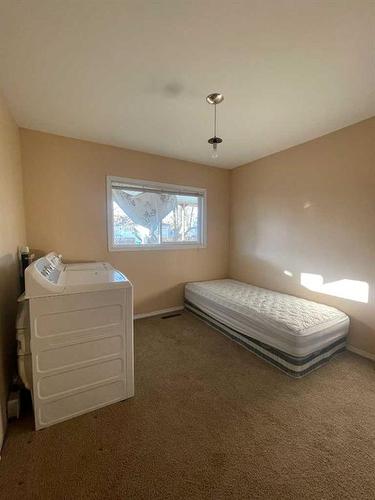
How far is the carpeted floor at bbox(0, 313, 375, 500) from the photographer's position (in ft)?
3.57

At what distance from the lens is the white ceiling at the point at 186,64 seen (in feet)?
3.80

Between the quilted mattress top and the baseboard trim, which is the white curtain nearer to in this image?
the quilted mattress top

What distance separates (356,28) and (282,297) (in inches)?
97.2

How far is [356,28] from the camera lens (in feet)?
4.08

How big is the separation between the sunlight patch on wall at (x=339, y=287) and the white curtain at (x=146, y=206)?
83.8 inches

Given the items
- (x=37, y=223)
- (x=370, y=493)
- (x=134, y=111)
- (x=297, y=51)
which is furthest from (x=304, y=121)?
(x=37, y=223)

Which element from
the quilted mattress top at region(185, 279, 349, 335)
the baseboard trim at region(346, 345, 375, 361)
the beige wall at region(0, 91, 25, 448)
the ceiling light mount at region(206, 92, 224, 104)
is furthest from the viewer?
the baseboard trim at region(346, 345, 375, 361)

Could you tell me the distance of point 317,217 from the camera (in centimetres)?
263

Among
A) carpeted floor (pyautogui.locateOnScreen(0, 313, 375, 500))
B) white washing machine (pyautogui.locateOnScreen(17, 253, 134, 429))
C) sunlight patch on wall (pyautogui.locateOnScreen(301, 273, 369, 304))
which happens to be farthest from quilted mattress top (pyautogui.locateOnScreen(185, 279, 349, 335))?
white washing machine (pyautogui.locateOnScreen(17, 253, 134, 429))

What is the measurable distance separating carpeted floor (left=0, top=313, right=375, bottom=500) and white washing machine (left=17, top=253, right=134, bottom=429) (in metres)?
0.14

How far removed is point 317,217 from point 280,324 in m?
1.43

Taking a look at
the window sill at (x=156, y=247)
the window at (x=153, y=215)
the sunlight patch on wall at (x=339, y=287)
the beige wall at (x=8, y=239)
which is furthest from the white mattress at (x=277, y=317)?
the beige wall at (x=8, y=239)

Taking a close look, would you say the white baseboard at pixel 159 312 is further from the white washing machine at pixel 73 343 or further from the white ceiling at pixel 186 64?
the white ceiling at pixel 186 64

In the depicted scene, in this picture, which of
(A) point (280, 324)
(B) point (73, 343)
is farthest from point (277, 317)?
(B) point (73, 343)
